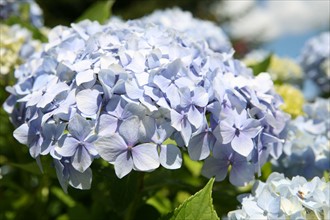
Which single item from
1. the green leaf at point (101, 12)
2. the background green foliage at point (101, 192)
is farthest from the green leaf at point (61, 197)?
the green leaf at point (101, 12)

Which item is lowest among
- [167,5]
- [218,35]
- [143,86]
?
[167,5]

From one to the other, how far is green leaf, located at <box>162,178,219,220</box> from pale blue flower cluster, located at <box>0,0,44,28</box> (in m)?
1.03

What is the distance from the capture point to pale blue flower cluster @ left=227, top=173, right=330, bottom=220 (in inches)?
26.3

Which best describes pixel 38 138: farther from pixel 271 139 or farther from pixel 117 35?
pixel 271 139

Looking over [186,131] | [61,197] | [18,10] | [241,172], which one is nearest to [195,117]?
[186,131]

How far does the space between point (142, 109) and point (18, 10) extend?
41.1 inches

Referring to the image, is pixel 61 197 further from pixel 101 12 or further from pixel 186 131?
pixel 186 131

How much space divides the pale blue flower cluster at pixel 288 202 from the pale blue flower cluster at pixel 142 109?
7 cm

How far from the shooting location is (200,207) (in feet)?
2.31

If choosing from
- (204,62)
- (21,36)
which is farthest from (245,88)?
(21,36)

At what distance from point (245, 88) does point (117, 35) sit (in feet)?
0.70

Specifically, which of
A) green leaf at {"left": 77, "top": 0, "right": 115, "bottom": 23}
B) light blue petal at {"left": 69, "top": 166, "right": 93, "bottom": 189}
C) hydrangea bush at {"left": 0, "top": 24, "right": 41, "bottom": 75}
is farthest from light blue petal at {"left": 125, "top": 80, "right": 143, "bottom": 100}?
green leaf at {"left": 77, "top": 0, "right": 115, "bottom": 23}

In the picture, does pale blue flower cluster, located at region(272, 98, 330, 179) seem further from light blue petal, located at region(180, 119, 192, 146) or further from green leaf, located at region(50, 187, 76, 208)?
green leaf, located at region(50, 187, 76, 208)

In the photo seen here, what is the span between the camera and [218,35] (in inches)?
62.6
